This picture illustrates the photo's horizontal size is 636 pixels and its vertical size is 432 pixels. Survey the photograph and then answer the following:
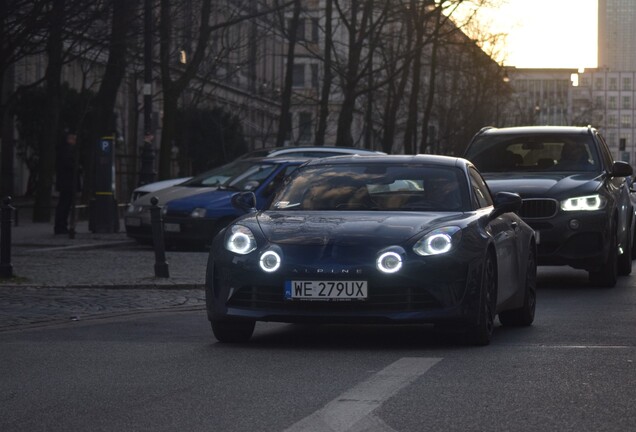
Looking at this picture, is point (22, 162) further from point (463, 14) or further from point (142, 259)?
point (142, 259)

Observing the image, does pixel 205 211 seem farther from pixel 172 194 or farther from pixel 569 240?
pixel 569 240

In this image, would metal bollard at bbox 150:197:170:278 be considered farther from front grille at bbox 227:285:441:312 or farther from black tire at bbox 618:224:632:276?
front grille at bbox 227:285:441:312

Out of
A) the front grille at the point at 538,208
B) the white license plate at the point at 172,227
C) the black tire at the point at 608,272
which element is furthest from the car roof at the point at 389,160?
the white license plate at the point at 172,227

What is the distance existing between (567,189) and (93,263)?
717 centimetres

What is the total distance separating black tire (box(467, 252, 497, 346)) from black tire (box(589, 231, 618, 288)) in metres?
6.04

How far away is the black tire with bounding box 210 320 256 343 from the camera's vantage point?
1059 centimetres

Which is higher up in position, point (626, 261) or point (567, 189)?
point (567, 189)

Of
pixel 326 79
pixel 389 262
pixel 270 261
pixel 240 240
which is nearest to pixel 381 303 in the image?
pixel 389 262

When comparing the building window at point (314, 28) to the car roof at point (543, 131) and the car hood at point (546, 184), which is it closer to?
the car roof at point (543, 131)

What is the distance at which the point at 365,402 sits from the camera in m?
7.67

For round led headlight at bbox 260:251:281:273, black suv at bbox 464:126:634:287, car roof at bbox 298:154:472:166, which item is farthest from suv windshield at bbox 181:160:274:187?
round led headlight at bbox 260:251:281:273

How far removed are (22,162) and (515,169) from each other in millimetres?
34219

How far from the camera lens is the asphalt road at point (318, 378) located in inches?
281

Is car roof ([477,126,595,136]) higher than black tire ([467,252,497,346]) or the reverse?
higher
